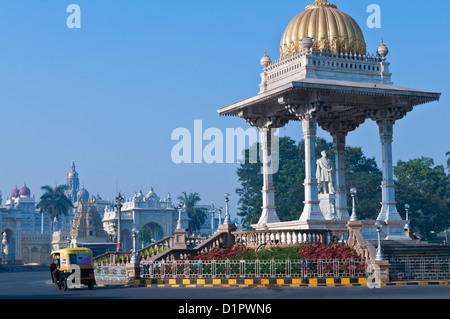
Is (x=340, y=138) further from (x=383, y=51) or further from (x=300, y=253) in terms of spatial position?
(x=300, y=253)

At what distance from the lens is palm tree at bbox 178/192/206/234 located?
404 feet

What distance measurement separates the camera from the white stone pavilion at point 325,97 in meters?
32.5

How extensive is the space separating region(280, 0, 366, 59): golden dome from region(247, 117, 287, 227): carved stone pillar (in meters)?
3.19

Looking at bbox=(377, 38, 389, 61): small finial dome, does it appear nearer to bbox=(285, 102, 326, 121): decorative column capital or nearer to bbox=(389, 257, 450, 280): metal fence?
bbox=(285, 102, 326, 121): decorative column capital

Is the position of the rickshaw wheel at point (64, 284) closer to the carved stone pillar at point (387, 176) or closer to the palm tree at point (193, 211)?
the carved stone pillar at point (387, 176)

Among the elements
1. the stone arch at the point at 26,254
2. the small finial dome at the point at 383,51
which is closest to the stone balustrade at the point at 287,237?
the small finial dome at the point at 383,51

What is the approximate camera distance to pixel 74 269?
29219mm

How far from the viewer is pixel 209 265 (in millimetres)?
29797

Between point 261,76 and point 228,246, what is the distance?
8537 mm

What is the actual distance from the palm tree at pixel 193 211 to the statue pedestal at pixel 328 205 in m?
86.3

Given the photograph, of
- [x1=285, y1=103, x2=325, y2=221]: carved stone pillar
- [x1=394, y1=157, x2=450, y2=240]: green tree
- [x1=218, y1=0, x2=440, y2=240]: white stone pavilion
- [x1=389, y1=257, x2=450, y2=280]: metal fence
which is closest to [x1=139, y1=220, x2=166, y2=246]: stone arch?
[x1=394, y1=157, x2=450, y2=240]: green tree

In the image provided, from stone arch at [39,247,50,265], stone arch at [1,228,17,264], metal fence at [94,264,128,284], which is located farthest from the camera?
stone arch at [39,247,50,265]
